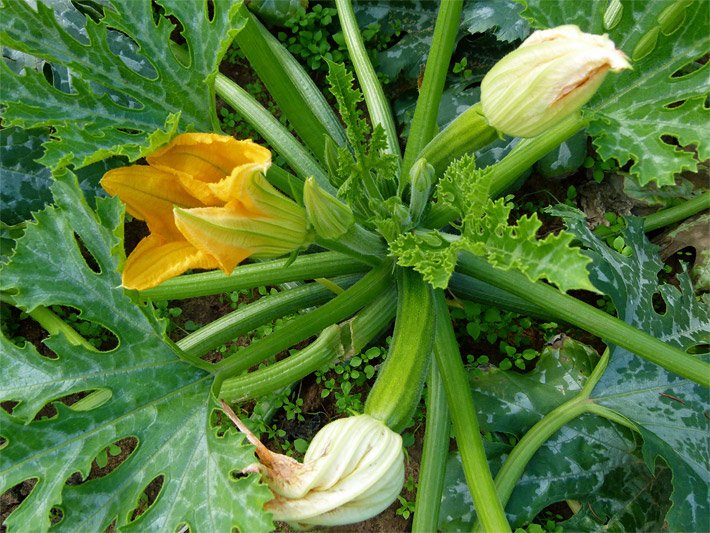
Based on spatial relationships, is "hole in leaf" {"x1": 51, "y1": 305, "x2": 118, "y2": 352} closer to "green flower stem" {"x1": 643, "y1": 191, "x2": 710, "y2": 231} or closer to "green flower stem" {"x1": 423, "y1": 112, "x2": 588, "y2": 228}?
"green flower stem" {"x1": 423, "y1": 112, "x2": 588, "y2": 228}

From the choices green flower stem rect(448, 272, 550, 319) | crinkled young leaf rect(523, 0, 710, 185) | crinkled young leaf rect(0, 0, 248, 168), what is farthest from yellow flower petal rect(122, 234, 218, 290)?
green flower stem rect(448, 272, 550, 319)

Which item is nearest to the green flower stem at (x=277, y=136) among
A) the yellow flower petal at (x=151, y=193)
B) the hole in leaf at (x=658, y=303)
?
the yellow flower petal at (x=151, y=193)

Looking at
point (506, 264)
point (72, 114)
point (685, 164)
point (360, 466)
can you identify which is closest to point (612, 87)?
point (685, 164)

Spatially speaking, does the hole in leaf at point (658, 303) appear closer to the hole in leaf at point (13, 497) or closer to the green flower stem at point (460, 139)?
the green flower stem at point (460, 139)

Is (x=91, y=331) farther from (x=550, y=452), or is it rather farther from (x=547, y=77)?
(x=547, y=77)

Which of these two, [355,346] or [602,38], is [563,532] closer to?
[355,346]

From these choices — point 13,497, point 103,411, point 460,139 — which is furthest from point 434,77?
point 13,497

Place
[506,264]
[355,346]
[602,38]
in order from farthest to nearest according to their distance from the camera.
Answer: [355,346] → [506,264] → [602,38]

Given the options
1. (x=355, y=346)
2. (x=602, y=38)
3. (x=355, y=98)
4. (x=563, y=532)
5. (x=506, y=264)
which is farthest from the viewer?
(x=563, y=532)
